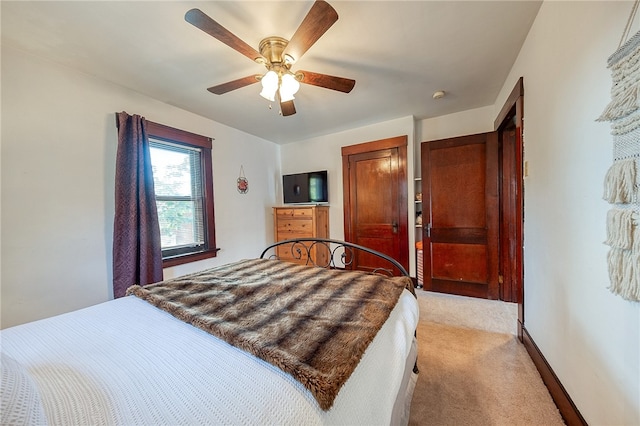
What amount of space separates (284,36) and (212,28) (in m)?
0.61

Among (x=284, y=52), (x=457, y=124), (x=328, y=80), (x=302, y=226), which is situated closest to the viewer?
(x=284, y=52)

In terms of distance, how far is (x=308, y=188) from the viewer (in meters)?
4.02

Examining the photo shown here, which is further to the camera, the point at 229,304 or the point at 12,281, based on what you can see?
the point at 12,281

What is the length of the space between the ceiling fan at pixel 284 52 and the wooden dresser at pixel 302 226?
2.02m

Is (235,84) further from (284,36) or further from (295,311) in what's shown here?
(295,311)

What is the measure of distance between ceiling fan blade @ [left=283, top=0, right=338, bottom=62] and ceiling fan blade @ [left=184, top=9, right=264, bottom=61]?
0.28 meters

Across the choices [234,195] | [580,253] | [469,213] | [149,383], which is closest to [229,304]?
[149,383]

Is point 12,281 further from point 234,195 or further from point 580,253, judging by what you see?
point 580,253

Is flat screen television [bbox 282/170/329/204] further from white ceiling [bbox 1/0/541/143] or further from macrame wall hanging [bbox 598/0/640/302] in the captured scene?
macrame wall hanging [bbox 598/0/640/302]

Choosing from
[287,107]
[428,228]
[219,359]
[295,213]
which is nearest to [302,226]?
[295,213]

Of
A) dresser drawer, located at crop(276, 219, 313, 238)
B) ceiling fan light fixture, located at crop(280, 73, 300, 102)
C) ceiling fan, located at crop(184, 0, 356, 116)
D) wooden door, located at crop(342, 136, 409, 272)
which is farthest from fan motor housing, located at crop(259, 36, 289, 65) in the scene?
dresser drawer, located at crop(276, 219, 313, 238)

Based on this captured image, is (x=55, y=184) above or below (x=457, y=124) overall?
below

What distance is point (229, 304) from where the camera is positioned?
1.17 metres

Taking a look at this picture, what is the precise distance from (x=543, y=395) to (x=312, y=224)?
2926 mm
